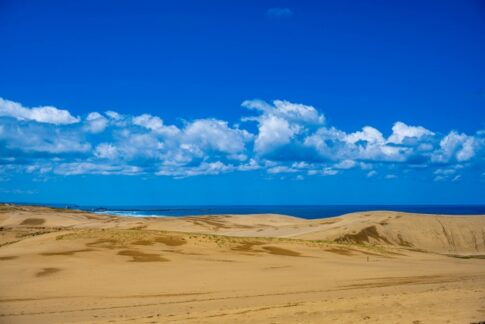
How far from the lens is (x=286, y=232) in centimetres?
4484

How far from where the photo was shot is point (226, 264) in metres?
22.5

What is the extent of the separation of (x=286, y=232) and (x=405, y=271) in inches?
907

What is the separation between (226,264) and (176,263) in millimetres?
2365

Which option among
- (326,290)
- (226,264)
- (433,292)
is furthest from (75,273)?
(433,292)

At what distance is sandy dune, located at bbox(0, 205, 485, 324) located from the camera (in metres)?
12.4

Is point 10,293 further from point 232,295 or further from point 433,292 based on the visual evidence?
point 433,292

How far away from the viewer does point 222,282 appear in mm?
17844

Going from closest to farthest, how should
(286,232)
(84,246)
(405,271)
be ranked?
(405,271)
(84,246)
(286,232)

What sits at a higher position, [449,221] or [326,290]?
[449,221]

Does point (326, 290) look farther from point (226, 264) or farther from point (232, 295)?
point (226, 264)

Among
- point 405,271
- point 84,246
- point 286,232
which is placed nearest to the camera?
point 405,271

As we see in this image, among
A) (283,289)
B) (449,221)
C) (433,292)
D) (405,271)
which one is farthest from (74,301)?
(449,221)

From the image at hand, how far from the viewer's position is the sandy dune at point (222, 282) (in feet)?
40.5

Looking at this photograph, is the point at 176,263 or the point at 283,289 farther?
the point at 176,263
